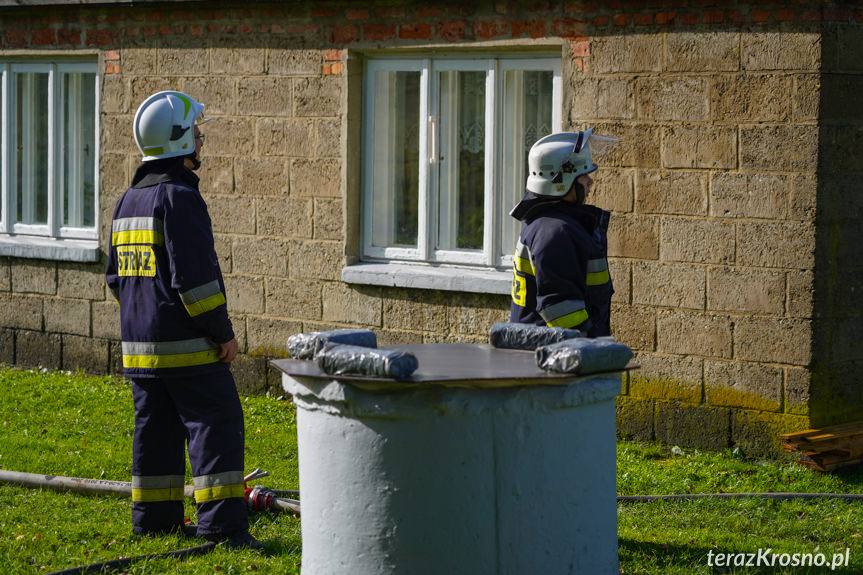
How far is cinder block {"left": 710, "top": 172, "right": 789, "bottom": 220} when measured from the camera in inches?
312

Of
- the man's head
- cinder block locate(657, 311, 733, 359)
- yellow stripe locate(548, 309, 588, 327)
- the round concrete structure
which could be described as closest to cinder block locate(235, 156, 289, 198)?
cinder block locate(657, 311, 733, 359)

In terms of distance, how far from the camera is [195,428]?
6082 millimetres

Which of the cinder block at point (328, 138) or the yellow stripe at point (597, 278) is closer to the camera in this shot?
the yellow stripe at point (597, 278)

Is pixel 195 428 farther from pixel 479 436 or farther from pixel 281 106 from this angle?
pixel 281 106

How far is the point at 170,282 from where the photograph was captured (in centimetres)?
612

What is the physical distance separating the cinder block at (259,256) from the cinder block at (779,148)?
377cm

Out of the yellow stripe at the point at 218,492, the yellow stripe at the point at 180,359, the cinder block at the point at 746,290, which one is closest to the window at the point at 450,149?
the cinder block at the point at 746,290

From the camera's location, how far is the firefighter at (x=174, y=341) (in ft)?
19.8

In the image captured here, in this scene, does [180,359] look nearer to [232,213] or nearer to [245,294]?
[245,294]

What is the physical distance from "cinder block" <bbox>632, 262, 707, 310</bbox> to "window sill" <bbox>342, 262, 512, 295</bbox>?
93 cm

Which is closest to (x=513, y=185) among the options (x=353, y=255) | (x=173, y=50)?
(x=353, y=255)

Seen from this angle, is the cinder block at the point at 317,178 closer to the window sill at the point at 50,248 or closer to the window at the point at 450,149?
the window at the point at 450,149

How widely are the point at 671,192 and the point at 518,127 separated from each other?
142 centimetres

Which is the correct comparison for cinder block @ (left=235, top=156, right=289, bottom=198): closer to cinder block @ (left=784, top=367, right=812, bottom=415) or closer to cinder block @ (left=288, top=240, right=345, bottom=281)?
cinder block @ (left=288, top=240, right=345, bottom=281)
